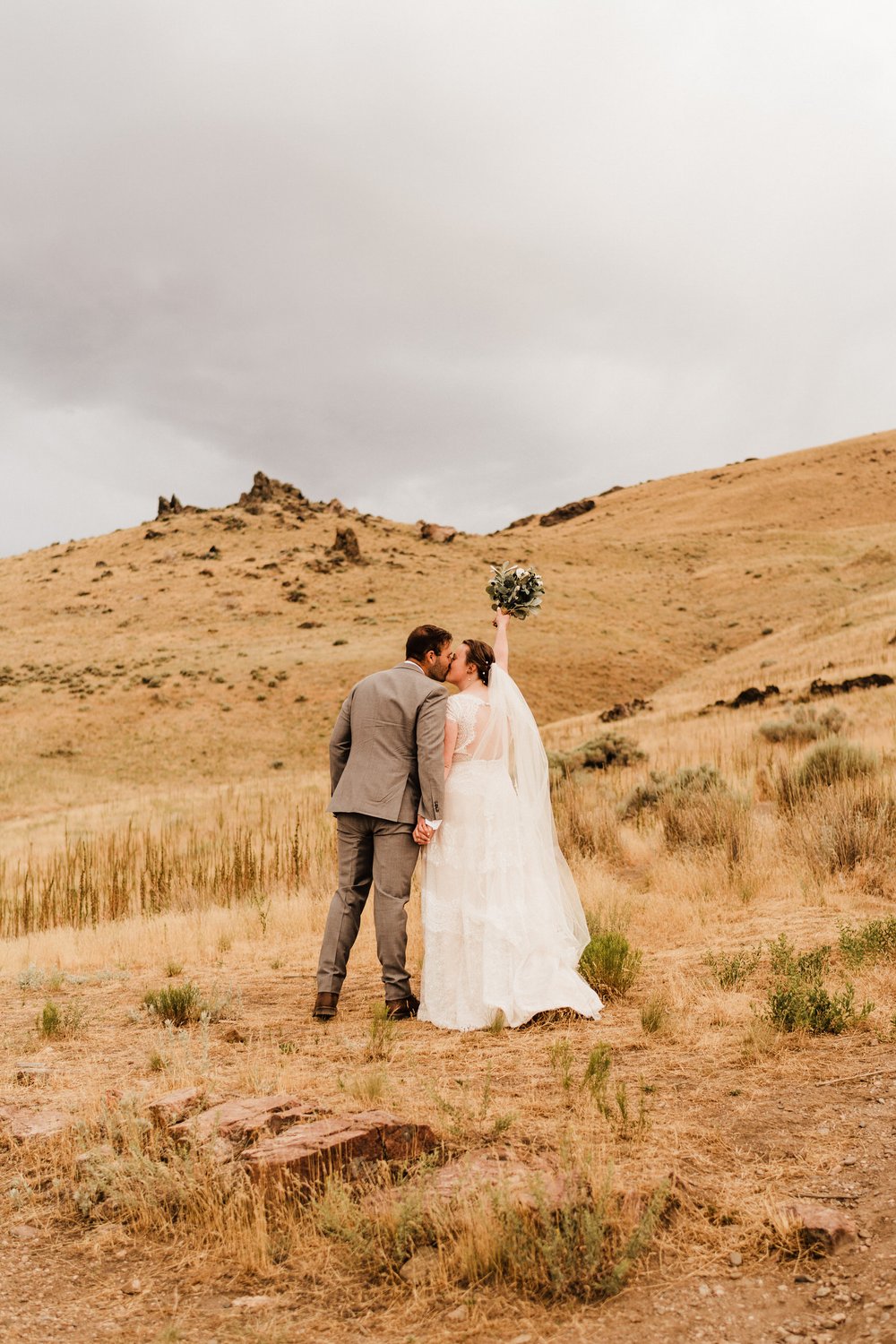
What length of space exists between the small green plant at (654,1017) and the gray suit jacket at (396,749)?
5.71 feet

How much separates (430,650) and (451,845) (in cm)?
134

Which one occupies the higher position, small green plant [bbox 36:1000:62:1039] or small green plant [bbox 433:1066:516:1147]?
small green plant [bbox 433:1066:516:1147]

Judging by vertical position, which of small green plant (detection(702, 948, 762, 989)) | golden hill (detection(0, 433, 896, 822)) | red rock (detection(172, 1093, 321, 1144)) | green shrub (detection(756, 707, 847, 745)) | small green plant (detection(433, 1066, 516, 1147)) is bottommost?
small green plant (detection(433, 1066, 516, 1147))

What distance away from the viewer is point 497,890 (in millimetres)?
6305

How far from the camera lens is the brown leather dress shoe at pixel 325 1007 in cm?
630

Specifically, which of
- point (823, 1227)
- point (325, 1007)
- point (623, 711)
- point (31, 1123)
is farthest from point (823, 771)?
point (623, 711)

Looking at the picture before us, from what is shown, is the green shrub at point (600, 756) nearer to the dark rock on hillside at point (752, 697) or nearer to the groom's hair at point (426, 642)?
the dark rock on hillside at point (752, 697)

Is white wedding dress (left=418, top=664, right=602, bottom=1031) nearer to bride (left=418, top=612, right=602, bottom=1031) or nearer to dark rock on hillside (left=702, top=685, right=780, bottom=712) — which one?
bride (left=418, top=612, right=602, bottom=1031)

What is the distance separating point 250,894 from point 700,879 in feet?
17.0

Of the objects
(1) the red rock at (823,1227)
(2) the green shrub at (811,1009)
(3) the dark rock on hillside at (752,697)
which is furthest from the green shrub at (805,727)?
(1) the red rock at (823,1227)

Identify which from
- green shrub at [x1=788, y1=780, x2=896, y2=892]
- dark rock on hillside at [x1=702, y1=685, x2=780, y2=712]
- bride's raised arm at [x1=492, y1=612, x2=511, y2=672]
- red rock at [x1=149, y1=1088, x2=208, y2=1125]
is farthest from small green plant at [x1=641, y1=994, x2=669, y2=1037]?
dark rock on hillside at [x1=702, y1=685, x2=780, y2=712]

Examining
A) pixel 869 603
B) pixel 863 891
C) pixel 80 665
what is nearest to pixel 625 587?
pixel 869 603

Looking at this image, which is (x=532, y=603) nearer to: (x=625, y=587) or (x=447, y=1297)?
(x=447, y=1297)

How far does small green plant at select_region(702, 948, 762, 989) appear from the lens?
245 inches
